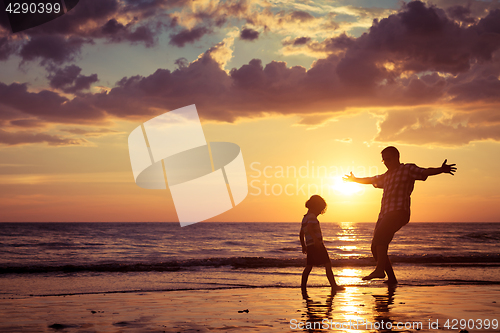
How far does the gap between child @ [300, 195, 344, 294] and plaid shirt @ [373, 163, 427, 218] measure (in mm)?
1691

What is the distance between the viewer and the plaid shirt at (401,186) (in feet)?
19.5

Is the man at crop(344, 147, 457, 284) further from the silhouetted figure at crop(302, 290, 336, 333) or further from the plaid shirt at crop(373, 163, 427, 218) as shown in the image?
the silhouetted figure at crop(302, 290, 336, 333)

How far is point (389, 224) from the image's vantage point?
608 cm

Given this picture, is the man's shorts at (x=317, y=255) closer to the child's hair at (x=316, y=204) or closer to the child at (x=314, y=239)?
the child at (x=314, y=239)

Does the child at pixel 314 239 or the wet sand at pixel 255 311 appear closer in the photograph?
the wet sand at pixel 255 311

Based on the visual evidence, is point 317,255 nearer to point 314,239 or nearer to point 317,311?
point 314,239

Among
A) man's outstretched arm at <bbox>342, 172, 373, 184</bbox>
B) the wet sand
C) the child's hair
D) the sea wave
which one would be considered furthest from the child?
the sea wave

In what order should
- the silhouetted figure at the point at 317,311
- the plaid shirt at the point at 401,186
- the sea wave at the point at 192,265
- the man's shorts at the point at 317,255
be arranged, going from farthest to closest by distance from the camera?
the sea wave at the point at 192,265 < the man's shorts at the point at 317,255 < the plaid shirt at the point at 401,186 < the silhouetted figure at the point at 317,311

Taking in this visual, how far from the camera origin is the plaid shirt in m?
5.95

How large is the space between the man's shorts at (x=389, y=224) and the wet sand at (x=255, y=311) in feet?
3.18

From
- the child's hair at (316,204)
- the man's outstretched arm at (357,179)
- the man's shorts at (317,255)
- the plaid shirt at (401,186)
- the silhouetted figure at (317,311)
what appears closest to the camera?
Result: the silhouetted figure at (317,311)

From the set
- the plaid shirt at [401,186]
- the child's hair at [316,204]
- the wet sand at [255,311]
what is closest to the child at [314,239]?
the child's hair at [316,204]

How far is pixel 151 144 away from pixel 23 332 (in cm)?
637

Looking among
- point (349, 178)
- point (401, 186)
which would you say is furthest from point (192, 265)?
point (401, 186)
